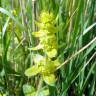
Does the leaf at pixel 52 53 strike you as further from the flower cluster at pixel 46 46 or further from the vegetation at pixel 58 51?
the vegetation at pixel 58 51

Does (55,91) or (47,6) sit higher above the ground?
(47,6)

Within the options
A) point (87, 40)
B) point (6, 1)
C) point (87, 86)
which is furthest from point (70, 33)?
point (6, 1)

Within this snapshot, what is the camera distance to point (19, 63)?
120 centimetres

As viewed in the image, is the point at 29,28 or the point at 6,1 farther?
the point at 6,1

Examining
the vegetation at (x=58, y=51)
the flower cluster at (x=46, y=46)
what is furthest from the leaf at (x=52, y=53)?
the vegetation at (x=58, y=51)

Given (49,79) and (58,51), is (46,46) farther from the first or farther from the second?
(58,51)

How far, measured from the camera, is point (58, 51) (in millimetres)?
1117

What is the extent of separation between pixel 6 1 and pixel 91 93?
1.82 ft

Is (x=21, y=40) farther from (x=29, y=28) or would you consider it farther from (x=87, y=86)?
(x=87, y=86)

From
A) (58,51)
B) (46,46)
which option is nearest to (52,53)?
(46,46)

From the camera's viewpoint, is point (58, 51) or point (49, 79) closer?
point (49, 79)

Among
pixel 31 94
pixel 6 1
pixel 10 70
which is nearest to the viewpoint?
pixel 31 94

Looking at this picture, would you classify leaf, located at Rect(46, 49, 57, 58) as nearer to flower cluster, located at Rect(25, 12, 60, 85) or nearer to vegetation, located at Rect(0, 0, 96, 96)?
flower cluster, located at Rect(25, 12, 60, 85)

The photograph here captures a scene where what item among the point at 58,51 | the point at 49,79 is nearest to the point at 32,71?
the point at 49,79
